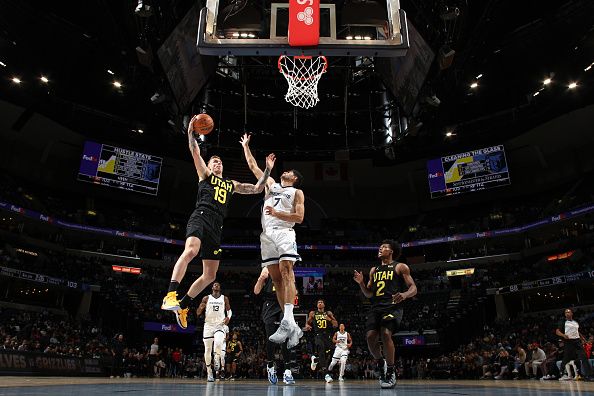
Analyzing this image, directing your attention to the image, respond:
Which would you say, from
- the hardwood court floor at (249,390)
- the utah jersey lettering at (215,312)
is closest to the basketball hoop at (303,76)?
the utah jersey lettering at (215,312)

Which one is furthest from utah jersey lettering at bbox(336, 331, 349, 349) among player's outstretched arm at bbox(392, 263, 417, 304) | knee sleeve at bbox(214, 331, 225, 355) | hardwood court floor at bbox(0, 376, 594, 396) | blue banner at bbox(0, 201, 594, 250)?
blue banner at bbox(0, 201, 594, 250)

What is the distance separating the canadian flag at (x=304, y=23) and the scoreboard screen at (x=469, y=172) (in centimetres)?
2557

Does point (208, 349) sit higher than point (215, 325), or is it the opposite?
point (215, 325)

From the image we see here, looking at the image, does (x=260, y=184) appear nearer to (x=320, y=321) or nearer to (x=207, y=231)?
(x=207, y=231)

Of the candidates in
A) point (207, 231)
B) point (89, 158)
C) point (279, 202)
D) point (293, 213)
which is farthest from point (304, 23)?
point (89, 158)

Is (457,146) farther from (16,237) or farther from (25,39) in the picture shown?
(16,237)

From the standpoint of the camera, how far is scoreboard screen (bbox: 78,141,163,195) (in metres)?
30.0

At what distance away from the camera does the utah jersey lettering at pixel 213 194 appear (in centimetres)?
666

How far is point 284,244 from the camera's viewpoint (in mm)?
6137

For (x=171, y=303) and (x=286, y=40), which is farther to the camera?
(x=286, y=40)

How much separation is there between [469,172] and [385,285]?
27.0m

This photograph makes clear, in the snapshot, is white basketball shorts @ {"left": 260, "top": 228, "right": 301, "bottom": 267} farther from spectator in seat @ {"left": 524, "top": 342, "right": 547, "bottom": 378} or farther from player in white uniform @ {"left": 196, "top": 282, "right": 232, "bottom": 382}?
spectator in seat @ {"left": 524, "top": 342, "right": 547, "bottom": 378}

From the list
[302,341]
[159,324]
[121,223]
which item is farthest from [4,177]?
[302,341]

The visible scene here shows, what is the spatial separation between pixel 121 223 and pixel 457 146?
78.8ft
